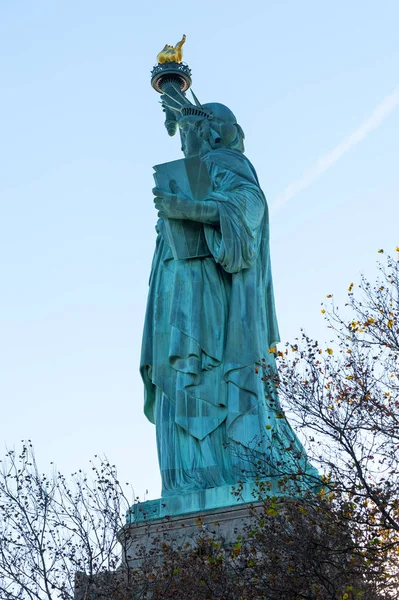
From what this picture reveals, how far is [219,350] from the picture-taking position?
17547 mm

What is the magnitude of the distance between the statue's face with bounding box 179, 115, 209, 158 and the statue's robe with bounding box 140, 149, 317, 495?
1.00 ft

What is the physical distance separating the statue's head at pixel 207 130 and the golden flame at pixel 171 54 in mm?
2722

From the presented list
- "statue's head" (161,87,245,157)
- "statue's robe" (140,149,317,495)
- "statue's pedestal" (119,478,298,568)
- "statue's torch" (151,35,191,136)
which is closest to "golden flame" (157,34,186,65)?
"statue's torch" (151,35,191,136)

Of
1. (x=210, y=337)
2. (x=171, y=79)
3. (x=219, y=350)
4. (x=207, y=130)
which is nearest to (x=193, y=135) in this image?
(x=207, y=130)

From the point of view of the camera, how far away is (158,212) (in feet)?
58.6

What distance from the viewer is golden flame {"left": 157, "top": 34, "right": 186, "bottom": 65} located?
72.1ft

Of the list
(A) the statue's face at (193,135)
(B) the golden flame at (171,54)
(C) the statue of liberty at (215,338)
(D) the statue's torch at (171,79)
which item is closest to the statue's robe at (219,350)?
(C) the statue of liberty at (215,338)

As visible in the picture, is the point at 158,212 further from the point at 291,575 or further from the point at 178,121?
the point at 291,575

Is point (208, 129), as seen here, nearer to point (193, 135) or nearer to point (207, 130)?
point (207, 130)

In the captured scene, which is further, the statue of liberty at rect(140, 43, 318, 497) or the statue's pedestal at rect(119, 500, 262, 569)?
the statue of liberty at rect(140, 43, 318, 497)

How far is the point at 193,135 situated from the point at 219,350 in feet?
13.1

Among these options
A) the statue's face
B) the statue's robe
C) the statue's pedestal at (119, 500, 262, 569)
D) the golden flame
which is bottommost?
the statue's pedestal at (119, 500, 262, 569)

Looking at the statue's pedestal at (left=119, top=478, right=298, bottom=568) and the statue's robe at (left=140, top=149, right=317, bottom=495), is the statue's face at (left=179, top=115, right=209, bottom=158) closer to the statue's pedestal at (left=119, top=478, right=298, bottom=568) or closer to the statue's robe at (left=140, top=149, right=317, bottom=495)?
the statue's robe at (left=140, top=149, right=317, bottom=495)

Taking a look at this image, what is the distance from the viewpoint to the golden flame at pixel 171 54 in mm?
21969
